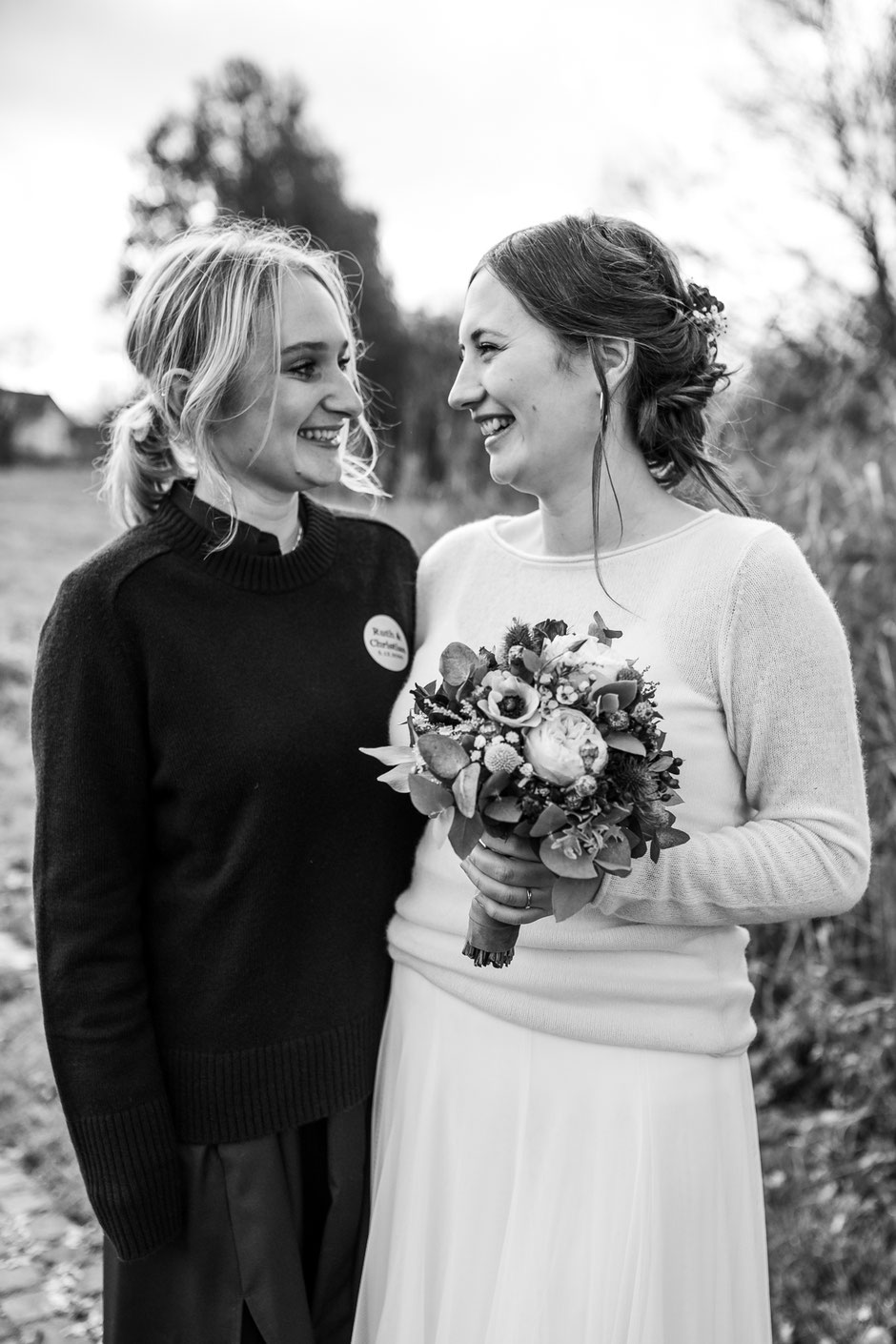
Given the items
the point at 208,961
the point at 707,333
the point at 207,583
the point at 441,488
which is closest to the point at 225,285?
the point at 207,583

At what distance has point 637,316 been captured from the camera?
2.25 m

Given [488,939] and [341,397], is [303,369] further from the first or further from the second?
[488,939]

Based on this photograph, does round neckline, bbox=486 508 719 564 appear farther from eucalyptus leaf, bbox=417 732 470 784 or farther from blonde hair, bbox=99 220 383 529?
eucalyptus leaf, bbox=417 732 470 784

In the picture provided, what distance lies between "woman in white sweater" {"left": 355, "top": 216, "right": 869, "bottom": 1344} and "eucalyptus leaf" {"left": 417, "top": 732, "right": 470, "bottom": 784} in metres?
0.15

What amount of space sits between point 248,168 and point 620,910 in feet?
87.5

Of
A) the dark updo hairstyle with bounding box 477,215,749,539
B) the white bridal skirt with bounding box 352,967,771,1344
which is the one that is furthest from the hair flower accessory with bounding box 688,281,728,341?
the white bridal skirt with bounding box 352,967,771,1344

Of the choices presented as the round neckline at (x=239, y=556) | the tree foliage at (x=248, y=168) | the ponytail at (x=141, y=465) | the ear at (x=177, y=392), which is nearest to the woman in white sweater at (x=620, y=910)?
the round neckline at (x=239, y=556)

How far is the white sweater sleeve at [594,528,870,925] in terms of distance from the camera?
6.46ft

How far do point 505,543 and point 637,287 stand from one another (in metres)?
0.61

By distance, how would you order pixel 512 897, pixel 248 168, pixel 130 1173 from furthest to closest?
1. pixel 248 168
2. pixel 130 1173
3. pixel 512 897

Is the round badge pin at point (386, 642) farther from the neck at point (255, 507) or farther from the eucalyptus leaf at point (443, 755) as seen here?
the eucalyptus leaf at point (443, 755)

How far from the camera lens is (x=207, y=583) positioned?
2.29 metres

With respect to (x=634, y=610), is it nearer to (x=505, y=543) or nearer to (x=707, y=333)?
(x=505, y=543)

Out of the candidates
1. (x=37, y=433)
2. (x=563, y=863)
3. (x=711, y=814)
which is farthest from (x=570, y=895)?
(x=37, y=433)
